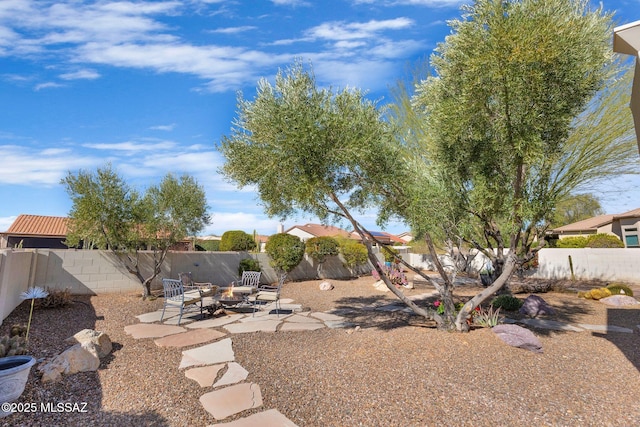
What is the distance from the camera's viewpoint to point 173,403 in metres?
3.21

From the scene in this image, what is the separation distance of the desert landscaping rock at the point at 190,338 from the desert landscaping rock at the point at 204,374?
117 centimetres

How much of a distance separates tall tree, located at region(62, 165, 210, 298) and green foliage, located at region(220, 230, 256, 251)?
5.58 m

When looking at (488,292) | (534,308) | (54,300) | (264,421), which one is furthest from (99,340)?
(534,308)

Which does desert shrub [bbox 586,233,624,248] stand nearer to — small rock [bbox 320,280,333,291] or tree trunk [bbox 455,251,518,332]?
small rock [bbox 320,280,333,291]

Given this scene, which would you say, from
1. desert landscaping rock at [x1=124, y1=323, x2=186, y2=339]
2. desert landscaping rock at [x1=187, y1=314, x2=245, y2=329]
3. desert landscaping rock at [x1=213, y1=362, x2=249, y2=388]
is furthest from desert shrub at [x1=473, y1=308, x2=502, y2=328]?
desert landscaping rock at [x1=124, y1=323, x2=186, y2=339]

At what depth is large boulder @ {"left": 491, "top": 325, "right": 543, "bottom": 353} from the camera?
493cm

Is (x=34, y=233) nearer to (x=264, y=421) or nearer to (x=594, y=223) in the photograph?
(x=264, y=421)

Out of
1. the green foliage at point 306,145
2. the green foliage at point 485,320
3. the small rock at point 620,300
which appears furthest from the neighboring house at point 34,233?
the small rock at point 620,300

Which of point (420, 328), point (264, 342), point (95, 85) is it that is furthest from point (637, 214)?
point (95, 85)

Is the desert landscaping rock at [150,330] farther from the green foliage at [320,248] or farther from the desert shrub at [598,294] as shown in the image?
the desert shrub at [598,294]

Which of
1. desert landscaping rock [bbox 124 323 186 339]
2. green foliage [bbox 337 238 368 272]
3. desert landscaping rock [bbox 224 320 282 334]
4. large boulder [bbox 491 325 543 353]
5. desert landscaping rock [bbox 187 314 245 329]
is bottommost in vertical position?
desert landscaping rock [bbox 187 314 245 329]

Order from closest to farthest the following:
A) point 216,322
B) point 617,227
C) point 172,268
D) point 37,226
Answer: point 216,322, point 172,268, point 617,227, point 37,226

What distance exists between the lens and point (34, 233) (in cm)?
2092

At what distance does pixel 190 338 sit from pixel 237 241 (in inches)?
425
